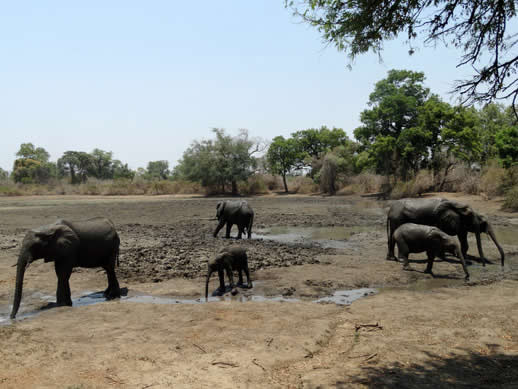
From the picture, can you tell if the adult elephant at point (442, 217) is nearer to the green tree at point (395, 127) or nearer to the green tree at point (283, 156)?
the green tree at point (395, 127)

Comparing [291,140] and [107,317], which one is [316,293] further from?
[291,140]

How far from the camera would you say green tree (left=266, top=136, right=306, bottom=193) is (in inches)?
2313

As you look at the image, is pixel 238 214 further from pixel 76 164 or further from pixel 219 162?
pixel 76 164

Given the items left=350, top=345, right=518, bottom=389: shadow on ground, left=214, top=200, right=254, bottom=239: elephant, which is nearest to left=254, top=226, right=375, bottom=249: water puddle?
left=214, top=200, right=254, bottom=239: elephant

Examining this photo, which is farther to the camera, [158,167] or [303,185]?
[158,167]

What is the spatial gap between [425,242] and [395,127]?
34.3 m

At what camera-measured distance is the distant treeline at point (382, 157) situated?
115 feet

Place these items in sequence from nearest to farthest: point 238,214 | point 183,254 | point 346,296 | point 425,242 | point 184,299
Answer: point 184,299 → point 346,296 → point 425,242 → point 183,254 → point 238,214

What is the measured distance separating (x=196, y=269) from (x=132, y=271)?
5.47 ft

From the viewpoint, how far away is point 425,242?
1047cm

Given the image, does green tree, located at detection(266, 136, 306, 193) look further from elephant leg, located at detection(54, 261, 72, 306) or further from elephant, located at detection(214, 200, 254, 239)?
elephant leg, located at detection(54, 261, 72, 306)

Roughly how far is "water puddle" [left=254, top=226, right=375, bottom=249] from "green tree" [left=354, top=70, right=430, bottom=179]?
20.9 meters

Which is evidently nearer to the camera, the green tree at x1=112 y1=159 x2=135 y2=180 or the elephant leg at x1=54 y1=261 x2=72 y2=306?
the elephant leg at x1=54 y1=261 x2=72 y2=306

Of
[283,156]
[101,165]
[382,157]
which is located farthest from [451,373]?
[101,165]
